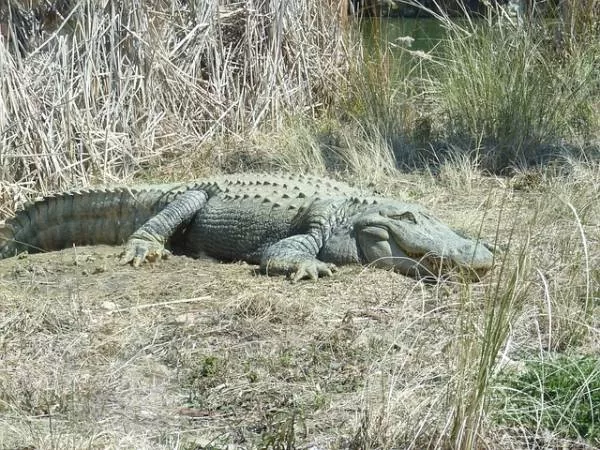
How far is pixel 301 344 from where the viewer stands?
4852 millimetres

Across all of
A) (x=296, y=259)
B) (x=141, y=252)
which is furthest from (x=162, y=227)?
(x=296, y=259)

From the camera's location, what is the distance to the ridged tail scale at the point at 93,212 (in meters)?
7.51

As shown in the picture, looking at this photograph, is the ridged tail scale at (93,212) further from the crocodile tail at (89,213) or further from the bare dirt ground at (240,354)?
the bare dirt ground at (240,354)

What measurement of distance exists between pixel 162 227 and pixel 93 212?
0.67 metres

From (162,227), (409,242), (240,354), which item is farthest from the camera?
(162,227)

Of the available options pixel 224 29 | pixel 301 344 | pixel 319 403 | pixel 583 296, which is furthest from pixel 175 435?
pixel 224 29

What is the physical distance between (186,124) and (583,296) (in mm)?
5005

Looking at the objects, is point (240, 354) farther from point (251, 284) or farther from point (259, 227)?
point (259, 227)

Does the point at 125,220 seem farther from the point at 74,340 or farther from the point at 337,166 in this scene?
the point at 74,340

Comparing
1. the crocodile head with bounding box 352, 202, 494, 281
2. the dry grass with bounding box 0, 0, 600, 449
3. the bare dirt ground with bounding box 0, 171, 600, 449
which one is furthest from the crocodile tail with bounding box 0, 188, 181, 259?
the crocodile head with bounding box 352, 202, 494, 281

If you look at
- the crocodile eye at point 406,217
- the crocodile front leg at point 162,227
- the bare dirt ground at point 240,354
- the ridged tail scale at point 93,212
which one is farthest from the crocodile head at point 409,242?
the ridged tail scale at point 93,212

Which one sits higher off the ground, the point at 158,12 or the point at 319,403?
the point at 158,12

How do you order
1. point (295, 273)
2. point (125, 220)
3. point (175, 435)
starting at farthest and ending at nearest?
1. point (125, 220)
2. point (295, 273)
3. point (175, 435)

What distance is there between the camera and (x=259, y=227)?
22.8 ft
